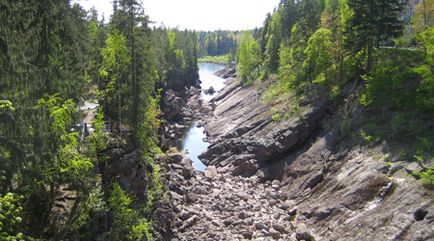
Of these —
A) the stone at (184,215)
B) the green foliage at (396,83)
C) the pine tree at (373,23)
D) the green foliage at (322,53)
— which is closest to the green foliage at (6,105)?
the stone at (184,215)

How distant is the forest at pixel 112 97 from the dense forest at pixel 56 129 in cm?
6

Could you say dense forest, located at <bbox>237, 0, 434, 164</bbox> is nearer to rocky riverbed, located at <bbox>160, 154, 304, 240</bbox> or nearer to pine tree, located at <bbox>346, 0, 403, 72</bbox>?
pine tree, located at <bbox>346, 0, 403, 72</bbox>

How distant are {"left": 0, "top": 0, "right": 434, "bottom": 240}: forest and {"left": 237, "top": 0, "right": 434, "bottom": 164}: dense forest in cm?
12

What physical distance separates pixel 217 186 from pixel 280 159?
7.67 m

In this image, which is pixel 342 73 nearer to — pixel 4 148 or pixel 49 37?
pixel 49 37

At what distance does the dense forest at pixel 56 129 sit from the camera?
12320 mm

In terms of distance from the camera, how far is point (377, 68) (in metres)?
36.0

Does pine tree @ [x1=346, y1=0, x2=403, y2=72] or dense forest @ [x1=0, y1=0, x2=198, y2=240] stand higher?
pine tree @ [x1=346, y1=0, x2=403, y2=72]

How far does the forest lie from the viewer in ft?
44.8

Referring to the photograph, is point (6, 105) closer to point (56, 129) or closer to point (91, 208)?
point (56, 129)

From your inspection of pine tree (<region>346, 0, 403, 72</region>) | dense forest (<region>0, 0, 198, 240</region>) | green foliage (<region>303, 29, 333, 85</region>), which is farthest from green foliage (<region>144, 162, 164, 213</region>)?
pine tree (<region>346, 0, 403, 72</region>)

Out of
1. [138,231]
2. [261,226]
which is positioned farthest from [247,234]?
[138,231]

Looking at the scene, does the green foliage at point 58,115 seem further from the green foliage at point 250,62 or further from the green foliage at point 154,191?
the green foliage at point 250,62

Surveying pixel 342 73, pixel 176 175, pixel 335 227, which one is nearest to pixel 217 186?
pixel 176 175
